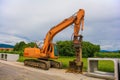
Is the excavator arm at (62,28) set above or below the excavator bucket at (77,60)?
above

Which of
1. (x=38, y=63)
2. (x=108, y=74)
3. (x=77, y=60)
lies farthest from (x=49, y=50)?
(x=108, y=74)

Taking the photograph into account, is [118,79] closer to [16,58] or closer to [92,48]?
[16,58]

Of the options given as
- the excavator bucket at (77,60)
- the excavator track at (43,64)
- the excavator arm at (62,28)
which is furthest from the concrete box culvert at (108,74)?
the excavator track at (43,64)

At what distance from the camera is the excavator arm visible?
22203 mm

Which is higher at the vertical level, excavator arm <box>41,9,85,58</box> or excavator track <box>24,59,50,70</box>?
excavator arm <box>41,9,85,58</box>

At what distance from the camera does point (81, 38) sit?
21.5m

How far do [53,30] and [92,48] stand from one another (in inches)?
2734

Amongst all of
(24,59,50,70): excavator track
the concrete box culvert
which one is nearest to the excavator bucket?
the concrete box culvert

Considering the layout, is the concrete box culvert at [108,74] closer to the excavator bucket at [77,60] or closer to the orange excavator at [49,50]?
the excavator bucket at [77,60]

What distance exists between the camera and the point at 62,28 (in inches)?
971

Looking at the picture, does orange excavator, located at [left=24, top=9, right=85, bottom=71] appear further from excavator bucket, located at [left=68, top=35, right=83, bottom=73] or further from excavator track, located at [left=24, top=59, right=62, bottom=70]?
excavator bucket, located at [left=68, top=35, right=83, bottom=73]

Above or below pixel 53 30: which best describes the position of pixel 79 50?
below

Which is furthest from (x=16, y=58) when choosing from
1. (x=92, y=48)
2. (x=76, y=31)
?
(x=92, y=48)

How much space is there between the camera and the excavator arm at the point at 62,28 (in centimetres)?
2220
